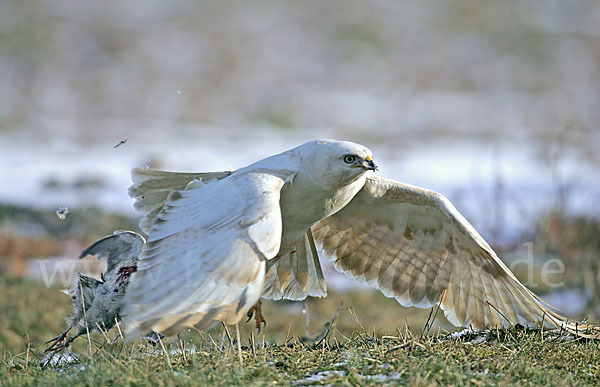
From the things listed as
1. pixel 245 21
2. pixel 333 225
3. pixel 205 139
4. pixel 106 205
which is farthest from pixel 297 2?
pixel 333 225

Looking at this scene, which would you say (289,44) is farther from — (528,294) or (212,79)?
(528,294)

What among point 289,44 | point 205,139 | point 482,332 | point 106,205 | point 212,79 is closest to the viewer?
point 482,332

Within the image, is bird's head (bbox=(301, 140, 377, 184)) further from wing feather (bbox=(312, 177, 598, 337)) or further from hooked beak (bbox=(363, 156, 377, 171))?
wing feather (bbox=(312, 177, 598, 337))

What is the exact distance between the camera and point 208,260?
3.66 m

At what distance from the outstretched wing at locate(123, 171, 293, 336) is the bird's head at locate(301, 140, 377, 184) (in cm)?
46

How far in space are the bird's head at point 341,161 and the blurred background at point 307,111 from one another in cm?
317

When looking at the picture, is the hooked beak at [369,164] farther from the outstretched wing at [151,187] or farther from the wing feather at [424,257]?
the outstretched wing at [151,187]

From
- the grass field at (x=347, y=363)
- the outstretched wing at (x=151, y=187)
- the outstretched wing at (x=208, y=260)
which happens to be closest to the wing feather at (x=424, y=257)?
the grass field at (x=347, y=363)

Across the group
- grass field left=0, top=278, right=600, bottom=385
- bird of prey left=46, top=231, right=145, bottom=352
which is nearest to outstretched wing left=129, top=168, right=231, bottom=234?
bird of prey left=46, top=231, right=145, bottom=352

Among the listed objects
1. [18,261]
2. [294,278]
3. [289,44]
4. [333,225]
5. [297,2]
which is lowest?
[18,261]

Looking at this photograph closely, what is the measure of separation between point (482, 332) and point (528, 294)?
1.34 feet

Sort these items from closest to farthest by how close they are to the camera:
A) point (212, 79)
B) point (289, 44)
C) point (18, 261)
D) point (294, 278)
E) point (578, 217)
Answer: point (294, 278)
point (18, 261)
point (578, 217)
point (212, 79)
point (289, 44)

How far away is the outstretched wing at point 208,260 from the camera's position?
3.46 m

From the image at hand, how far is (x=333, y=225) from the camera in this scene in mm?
5539
